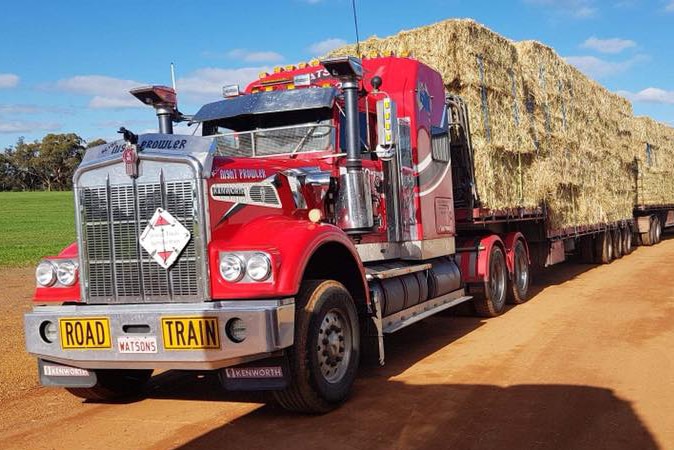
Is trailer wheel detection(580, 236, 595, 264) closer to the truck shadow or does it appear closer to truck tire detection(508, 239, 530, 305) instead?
truck tire detection(508, 239, 530, 305)

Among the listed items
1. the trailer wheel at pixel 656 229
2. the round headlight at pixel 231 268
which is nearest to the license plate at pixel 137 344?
the round headlight at pixel 231 268

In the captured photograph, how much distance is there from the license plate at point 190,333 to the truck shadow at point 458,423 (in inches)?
26.4

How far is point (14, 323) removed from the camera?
991cm

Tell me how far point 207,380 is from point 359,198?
2.42m

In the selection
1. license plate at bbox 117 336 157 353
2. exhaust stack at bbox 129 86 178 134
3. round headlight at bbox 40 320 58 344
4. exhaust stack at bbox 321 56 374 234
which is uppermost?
exhaust stack at bbox 129 86 178 134

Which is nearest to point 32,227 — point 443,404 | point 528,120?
point 528,120

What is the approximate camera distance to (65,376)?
17.3 feet

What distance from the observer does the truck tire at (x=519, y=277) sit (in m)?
10.8

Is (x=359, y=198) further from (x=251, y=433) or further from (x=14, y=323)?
(x=14, y=323)

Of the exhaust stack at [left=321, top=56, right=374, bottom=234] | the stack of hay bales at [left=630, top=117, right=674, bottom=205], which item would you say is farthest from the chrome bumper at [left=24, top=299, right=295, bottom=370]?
the stack of hay bales at [left=630, top=117, right=674, bottom=205]

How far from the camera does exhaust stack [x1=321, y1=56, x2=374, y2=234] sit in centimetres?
596

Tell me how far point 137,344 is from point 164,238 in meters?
0.79

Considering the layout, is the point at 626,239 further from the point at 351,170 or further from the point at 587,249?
the point at 351,170

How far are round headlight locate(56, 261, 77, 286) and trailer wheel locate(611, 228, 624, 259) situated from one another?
608 inches
